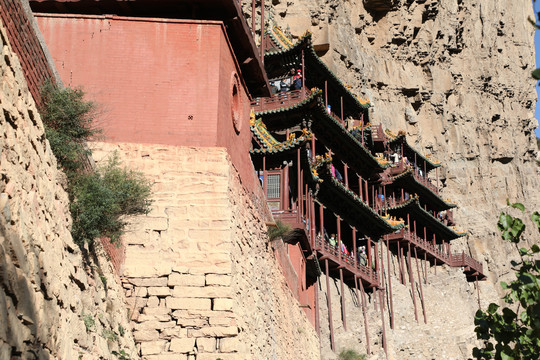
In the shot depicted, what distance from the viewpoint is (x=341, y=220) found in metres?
34.8

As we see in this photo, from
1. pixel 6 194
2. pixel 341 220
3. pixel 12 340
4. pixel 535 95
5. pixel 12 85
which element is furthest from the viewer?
pixel 535 95

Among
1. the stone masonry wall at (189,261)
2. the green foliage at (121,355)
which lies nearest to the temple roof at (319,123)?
the stone masonry wall at (189,261)

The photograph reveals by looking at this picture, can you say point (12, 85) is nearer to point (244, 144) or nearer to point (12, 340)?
point (12, 340)

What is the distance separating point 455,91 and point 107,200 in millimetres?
53247

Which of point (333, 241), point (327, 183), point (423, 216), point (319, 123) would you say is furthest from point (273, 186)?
point (423, 216)

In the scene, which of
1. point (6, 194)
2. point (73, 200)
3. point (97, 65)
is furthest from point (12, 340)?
Result: point (97, 65)

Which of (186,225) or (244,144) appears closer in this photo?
(186,225)

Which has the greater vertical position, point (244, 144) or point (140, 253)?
point (244, 144)

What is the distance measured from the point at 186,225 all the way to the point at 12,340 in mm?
5718

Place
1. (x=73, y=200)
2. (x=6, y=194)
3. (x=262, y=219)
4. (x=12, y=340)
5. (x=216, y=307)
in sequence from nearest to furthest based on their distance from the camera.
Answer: (x=12, y=340), (x=6, y=194), (x=73, y=200), (x=216, y=307), (x=262, y=219)

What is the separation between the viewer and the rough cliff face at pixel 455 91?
155 feet

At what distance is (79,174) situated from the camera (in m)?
10.2

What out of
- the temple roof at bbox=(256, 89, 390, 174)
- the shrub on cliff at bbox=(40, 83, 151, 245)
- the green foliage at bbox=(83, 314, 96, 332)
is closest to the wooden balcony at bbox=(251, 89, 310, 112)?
the temple roof at bbox=(256, 89, 390, 174)

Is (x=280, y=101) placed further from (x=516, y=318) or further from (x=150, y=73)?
(x=516, y=318)
